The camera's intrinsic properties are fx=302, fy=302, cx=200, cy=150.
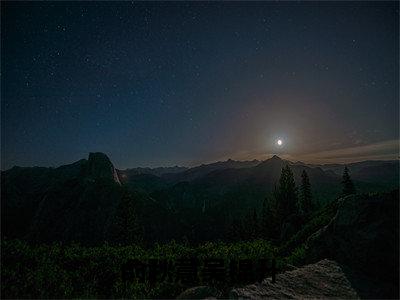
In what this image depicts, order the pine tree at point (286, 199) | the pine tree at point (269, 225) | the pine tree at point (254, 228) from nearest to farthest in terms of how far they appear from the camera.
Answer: the pine tree at point (269, 225) → the pine tree at point (286, 199) → the pine tree at point (254, 228)

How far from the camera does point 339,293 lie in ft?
33.7

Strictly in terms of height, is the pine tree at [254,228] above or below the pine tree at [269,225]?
below

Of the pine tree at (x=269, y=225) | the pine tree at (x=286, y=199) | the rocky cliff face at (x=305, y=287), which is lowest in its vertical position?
the pine tree at (x=269, y=225)

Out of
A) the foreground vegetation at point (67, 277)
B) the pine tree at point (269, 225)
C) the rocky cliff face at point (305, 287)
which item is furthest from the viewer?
the pine tree at point (269, 225)

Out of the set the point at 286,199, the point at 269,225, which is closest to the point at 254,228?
the point at 269,225

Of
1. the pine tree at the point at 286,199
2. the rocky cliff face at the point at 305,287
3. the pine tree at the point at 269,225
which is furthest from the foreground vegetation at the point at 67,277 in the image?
the pine tree at the point at 286,199

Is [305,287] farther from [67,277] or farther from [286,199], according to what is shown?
[286,199]

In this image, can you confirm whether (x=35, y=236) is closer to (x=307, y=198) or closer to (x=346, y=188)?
(x=307, y=198)

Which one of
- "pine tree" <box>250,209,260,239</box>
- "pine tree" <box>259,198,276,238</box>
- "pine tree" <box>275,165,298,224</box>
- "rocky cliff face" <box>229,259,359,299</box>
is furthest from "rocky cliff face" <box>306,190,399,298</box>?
"pine tree" <box>250,209,260,239</box>

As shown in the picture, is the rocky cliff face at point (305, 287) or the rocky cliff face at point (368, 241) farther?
the rocky cliff face at point (368, 241)

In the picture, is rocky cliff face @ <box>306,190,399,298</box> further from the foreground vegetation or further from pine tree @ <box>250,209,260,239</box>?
pine tree @ <box>250,209,260,239</box>

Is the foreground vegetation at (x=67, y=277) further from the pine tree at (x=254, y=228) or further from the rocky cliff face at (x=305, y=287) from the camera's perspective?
the pine tree at (x=254, y=228)

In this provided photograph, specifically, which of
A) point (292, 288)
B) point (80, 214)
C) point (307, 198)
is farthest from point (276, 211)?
point (80, 214)

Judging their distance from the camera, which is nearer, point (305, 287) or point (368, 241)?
point (305, 287)
